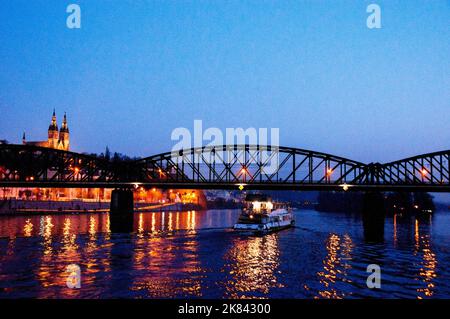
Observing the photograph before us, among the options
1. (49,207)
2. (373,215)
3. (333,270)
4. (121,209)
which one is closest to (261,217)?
(373,215)

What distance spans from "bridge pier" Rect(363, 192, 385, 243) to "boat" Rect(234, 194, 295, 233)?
16.3 meters

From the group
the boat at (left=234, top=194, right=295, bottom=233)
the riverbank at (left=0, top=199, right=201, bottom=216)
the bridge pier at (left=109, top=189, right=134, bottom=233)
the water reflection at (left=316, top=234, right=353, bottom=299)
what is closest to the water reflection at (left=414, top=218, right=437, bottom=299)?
the water reflection at (left=316, top=234, right=353, bottom=299)

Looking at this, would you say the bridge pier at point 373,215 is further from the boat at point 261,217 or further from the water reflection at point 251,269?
the water reflection at point 251,269

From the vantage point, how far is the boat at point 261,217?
254ft

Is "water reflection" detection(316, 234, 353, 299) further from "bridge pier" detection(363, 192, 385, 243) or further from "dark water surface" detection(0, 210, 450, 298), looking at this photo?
"bridge pier" detection(363, 192, 385, 243)

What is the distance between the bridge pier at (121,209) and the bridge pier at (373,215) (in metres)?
47.2

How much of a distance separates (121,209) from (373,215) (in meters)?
54.6

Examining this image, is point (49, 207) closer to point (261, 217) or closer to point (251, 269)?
point (261, 217)

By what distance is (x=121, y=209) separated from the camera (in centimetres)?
9969

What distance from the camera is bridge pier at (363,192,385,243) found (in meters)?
87.1

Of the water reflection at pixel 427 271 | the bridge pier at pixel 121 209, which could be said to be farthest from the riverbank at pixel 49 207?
the water reflection at pixel 427 271

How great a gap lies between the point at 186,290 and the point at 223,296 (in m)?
2.77
